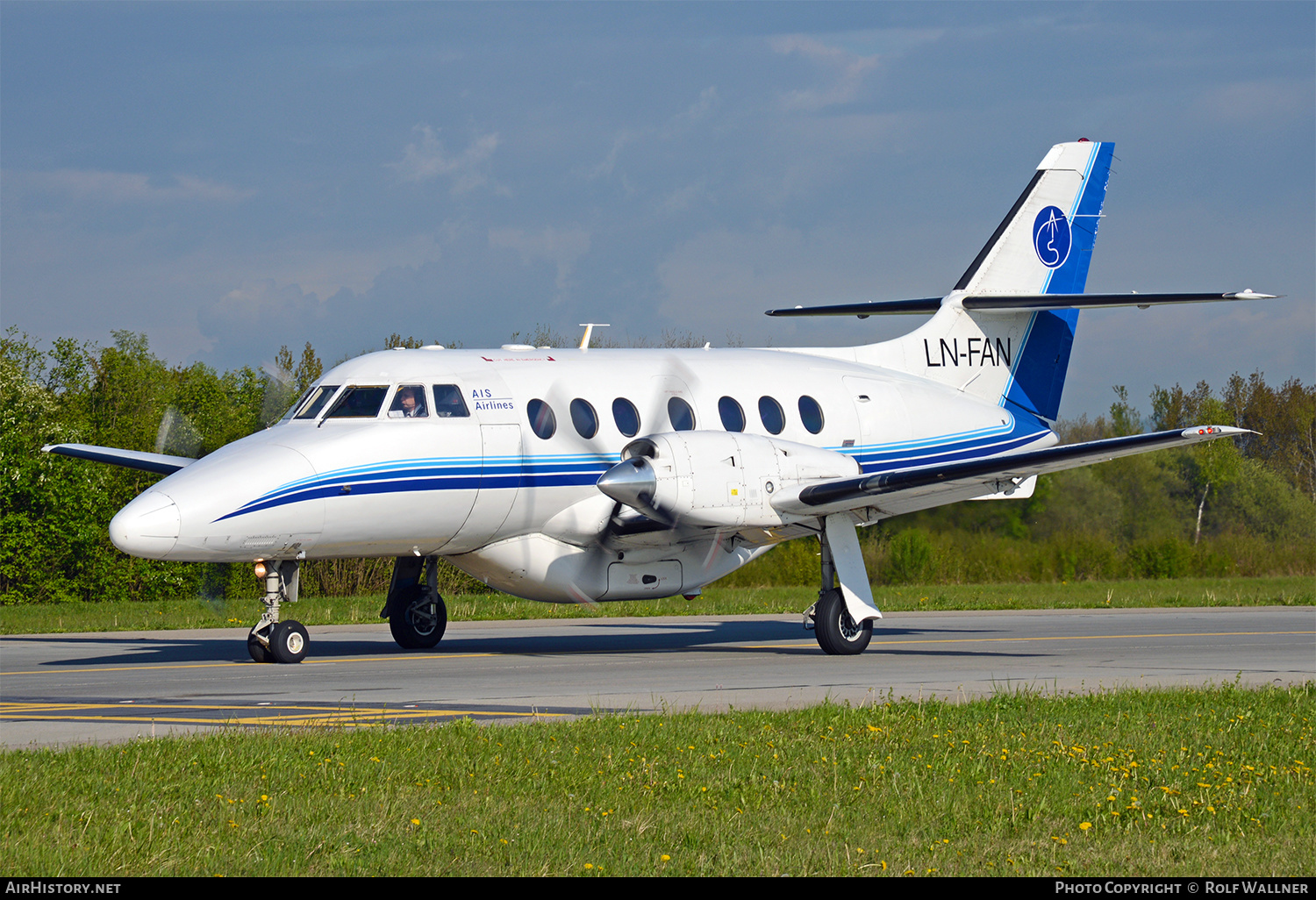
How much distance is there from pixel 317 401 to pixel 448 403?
155 centimetres

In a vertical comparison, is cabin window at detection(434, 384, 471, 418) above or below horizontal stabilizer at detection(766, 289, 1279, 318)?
below

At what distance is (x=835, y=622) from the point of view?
1811 centimetres

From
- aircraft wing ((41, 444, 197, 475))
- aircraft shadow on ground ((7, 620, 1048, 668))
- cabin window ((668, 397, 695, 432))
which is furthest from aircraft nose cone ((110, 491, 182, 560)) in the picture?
cabin window ((668, 397, 695, 432))

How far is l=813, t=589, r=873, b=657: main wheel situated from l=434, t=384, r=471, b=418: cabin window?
5.09 metres

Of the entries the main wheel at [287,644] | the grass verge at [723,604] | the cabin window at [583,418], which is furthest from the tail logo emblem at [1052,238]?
the main wheel at [287,644]

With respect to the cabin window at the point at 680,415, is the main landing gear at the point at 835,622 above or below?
below

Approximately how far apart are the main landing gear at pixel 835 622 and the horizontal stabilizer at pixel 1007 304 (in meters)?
5.56

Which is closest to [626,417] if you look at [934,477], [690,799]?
[934,477]

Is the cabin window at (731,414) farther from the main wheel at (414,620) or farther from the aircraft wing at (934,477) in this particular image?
the main wheel at (414,620)

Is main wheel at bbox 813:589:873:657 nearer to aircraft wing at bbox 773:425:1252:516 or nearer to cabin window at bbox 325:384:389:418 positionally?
aircraft wing at bbox 773:425:1252:516

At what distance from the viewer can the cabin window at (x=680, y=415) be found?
1892cm

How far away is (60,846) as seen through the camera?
6781 millimetres

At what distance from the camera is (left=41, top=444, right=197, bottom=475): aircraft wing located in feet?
64.7

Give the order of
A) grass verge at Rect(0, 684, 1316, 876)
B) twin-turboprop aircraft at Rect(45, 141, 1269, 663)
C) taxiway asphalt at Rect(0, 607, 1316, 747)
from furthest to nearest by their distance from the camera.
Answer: twin-turboprop aircraft at Rect(45, 141, 1269, 663) < taxiway asphalt at Rect(0, 607, 1316, 747) < grass verge at Rect(0, 684, 1316, 876)
